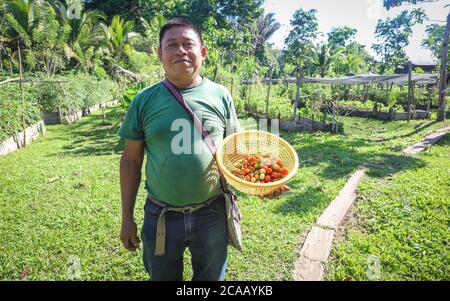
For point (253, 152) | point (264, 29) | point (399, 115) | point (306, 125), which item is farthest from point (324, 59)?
point (253, 152)

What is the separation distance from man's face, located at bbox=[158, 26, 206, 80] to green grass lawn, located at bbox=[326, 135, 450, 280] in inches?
102

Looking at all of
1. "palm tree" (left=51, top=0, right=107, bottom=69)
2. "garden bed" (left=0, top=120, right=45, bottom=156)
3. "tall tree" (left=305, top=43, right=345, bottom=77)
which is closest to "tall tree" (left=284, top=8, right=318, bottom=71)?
"tall tree" (left=305, top=43, right=345, bottom=77)

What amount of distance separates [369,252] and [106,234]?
3281 mm

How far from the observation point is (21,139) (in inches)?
331

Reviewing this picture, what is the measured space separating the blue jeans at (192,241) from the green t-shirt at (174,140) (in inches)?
4.2

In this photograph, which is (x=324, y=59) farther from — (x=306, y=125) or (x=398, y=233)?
(x=398, y=233)

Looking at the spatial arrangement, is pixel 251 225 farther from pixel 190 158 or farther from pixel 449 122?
pixel 449 122

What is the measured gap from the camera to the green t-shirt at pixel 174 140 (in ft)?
5.78

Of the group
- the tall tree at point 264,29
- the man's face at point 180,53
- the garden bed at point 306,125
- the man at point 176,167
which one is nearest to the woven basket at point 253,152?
the man at point 176,167

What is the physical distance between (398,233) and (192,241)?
3160mm

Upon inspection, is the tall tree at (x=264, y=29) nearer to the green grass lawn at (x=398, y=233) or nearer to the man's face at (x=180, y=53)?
the green grass lawn at (x=398, y=233)

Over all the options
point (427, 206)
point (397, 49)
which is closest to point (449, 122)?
point (427, 206)

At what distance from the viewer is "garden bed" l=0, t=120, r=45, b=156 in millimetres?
7590

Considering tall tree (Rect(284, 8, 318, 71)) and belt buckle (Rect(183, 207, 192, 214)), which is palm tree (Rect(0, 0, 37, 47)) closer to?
belt buckle (Rect(183, 207, 192, 214))
